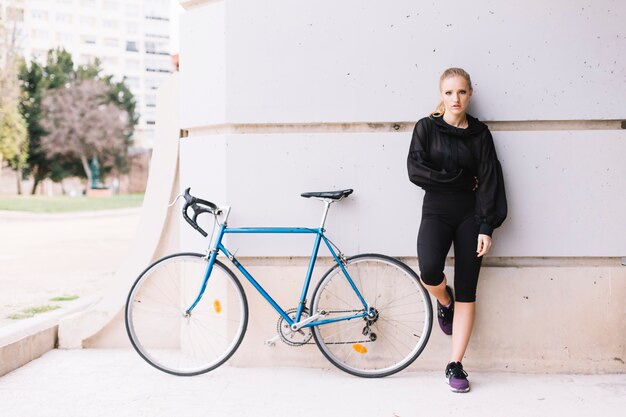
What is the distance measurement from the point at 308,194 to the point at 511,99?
1.56 metres

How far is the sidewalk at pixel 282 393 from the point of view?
11.6 feet

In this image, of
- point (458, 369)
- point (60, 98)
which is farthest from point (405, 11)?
point (60, 98)

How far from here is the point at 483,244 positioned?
12.9 feet

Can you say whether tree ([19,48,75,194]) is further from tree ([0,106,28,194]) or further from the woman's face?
the woman's face

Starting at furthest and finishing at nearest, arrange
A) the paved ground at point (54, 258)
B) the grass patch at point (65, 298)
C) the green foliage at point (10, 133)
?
the green foliage at point (10, 133)
the paved ground at point (54, 258)
the grass patch at point (65, 298)

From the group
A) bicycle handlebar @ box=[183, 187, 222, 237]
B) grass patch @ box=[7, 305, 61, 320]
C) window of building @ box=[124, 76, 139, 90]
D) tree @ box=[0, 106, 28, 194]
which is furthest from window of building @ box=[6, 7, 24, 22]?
window of building @ box=[124, 76, 139, 90]

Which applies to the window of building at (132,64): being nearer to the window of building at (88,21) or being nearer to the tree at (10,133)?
the window of building at (88,21)

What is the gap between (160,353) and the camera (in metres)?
4.60

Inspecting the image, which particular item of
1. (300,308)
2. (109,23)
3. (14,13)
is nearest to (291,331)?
(300,308)

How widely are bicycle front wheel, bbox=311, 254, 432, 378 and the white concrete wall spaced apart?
0.63ft

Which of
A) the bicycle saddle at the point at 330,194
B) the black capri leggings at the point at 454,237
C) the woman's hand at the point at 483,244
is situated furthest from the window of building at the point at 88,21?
the woman's hand at the point at 483,244

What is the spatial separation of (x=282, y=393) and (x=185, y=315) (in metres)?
0.88

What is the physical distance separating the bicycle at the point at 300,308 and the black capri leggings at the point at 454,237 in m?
0.22

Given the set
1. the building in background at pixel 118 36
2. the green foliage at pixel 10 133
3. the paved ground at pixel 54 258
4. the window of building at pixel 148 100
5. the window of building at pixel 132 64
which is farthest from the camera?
the window of building at pixel 148 100
